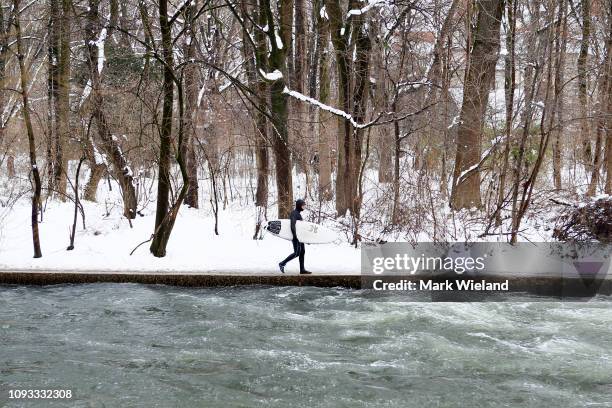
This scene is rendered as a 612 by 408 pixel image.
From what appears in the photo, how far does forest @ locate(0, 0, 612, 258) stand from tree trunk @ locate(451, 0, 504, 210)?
5 centimetres

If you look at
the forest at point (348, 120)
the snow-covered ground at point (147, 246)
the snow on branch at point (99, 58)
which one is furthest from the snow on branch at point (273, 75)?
the snow on branch at point (99, 58)

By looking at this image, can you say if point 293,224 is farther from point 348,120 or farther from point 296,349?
point 348,120

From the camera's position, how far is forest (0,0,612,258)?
1443 cm

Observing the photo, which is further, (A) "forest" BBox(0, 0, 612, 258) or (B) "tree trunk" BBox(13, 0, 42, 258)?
(A) "forest" BBox(0, 0, 612, 258)

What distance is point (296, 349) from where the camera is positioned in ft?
29.6

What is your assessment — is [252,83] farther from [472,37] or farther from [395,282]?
[395,282]

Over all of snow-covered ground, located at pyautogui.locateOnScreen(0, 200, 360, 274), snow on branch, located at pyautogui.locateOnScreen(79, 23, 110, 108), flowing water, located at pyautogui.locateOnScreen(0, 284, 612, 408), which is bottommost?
flowing water, located at pyautogui.locateOnScreen(0, 284, 612, 408)

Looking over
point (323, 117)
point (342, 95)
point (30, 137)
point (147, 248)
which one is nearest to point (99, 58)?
point (30, 137)

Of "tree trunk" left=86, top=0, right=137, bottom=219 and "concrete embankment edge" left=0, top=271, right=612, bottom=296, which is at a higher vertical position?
"tree trunk" left=86, top=0, right=137, bottom=219

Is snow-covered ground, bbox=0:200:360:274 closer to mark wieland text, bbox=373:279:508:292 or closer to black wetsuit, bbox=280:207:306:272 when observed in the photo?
black wetsuit, bbox=280:207:306:272

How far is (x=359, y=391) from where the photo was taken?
7.43 meters

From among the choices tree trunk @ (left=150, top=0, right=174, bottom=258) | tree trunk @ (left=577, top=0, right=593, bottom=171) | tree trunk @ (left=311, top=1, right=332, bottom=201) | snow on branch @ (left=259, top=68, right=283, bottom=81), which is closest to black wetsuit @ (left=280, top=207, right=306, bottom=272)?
tree trunk @ (left=150, top=0, right=174, bottom=258)

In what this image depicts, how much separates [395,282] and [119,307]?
5.08 m

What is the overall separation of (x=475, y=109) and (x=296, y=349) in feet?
31.7
